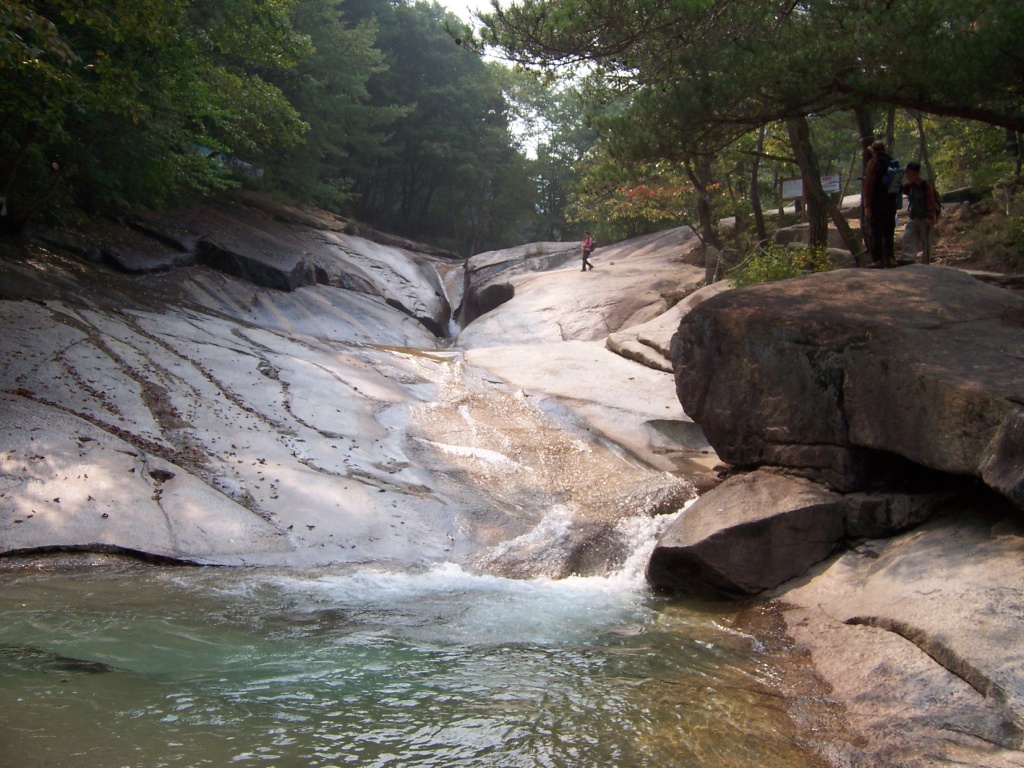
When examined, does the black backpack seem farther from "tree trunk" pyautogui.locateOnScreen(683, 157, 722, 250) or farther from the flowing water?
"tree trunk" pyautogui.locateOnScreen(683, 157, 722, 250)

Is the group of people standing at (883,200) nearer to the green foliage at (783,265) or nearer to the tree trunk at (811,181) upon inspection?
the green foliage at (783,265)

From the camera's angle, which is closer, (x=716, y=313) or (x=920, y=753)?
(x=920, y=753)

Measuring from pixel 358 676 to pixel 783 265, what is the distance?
35.4ft

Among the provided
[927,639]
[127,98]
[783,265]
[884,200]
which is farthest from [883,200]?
[127,98]

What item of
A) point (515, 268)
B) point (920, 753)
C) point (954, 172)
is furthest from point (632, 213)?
point (920, 753)

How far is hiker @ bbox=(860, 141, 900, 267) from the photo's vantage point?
10.1 m

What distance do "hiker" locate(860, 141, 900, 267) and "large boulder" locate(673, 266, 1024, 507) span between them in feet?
5.35

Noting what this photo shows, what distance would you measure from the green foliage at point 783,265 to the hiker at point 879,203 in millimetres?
1785

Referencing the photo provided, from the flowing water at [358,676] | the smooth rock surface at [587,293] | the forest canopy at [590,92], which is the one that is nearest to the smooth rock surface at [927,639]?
the flowing water at [358,676]

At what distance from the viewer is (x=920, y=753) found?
403 centimetres

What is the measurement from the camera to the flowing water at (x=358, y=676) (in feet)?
12.6

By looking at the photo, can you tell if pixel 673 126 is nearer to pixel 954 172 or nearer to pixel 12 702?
pixel 12 702

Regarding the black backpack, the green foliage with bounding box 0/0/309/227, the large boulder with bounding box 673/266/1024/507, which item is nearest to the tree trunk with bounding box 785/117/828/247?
the black backpack

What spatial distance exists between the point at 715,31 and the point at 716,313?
323 cm
